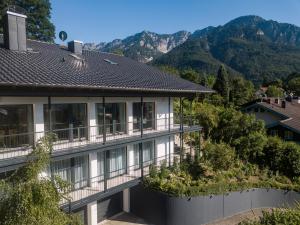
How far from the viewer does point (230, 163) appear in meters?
24.3

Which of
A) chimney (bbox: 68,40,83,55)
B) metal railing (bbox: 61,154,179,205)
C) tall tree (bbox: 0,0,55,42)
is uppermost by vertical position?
tall tree (bbox: 0,0,55,42)

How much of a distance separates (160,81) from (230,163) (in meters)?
7.73

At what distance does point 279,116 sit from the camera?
136ft

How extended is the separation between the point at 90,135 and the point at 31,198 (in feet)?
32.2

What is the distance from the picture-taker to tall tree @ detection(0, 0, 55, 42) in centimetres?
5347

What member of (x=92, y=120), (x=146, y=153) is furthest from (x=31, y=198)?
(x=146, y=153)

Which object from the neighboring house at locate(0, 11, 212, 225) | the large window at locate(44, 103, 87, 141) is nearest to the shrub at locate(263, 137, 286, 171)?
the neighboring house at locate(0, 11, 212, 225)

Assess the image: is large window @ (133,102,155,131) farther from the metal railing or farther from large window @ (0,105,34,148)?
large window @ (0,105,34,148)

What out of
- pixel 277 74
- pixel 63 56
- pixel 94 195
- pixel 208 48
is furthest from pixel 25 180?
pixel 208 48

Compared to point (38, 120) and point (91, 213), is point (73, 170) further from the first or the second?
point (38, 120)

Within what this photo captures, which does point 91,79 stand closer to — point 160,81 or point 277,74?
point 160,81

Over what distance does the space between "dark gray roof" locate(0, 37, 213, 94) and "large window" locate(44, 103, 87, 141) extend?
1.71 m

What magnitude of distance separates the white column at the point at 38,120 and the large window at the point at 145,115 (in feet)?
23.6

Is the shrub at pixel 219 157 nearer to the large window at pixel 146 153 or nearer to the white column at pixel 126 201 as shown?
the large window at pixel 146 153
